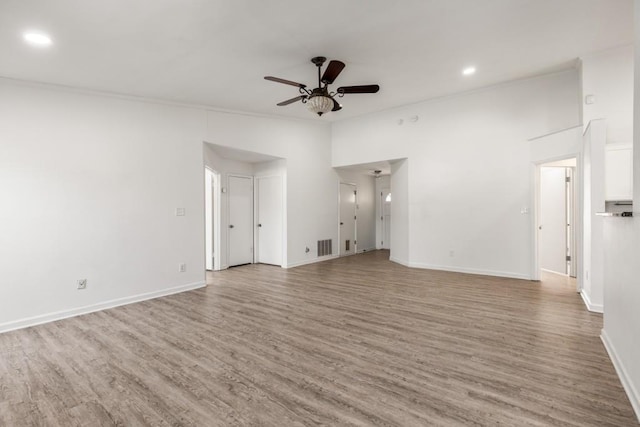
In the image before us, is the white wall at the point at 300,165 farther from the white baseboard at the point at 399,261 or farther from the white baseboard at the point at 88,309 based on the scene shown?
the white baseboard at the point at 88,309

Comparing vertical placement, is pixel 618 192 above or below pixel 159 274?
above

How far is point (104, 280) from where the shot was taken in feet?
14.1

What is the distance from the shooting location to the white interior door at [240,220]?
23.2ft

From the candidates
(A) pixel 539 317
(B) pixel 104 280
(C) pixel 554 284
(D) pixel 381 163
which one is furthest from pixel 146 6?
(C) pixel 554 284

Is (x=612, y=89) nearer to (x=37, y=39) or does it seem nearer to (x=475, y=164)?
(x=475, y=164)

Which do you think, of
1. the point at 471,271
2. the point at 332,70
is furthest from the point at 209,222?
the point at 471,271

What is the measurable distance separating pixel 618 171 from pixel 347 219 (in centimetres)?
575

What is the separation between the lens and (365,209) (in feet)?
31.5

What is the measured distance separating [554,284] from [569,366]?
3.30 m

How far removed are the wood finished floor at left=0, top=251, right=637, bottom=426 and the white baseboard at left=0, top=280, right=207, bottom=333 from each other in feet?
0.55

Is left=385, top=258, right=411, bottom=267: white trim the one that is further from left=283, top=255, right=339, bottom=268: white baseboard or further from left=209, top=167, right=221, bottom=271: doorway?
left=209, top=167, right=221, bottom=271: doorway

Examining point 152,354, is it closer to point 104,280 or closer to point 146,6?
point 104,280

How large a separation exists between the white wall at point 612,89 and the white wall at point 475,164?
63 cm

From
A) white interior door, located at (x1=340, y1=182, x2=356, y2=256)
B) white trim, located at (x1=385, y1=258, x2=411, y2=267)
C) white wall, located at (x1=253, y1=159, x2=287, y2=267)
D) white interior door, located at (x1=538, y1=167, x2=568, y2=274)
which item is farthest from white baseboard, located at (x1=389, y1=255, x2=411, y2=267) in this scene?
white wall, located at (x1=253, y1=159, x2=287, y2=267)
